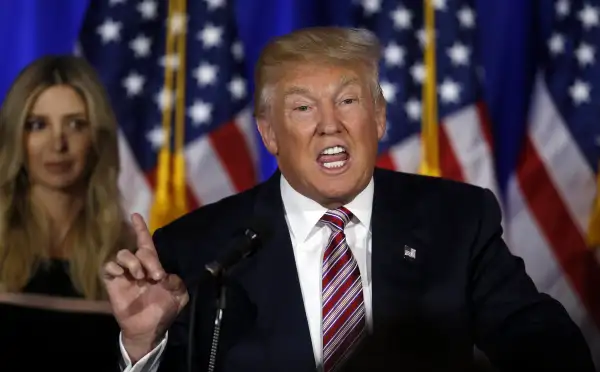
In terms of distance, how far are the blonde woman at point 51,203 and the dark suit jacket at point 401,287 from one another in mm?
661

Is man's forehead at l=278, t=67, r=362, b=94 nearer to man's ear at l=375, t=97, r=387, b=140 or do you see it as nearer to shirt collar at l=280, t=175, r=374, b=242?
man's ear at l=375, t=97, r=387, b=140

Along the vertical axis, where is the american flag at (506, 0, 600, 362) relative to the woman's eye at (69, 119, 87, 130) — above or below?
below

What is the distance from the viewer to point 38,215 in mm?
2688

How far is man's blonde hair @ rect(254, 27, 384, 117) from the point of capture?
2023 millimetres

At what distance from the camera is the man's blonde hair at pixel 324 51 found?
2.02m

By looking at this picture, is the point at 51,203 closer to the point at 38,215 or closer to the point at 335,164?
the point at 38,215

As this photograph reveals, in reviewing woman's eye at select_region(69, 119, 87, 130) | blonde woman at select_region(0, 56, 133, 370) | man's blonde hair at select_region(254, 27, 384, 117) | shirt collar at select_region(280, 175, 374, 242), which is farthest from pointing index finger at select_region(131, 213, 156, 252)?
woman's eye at select_region(69, 119, 87, 130)

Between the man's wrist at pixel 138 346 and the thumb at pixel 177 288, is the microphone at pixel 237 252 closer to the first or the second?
the thumb at pixel 177 288

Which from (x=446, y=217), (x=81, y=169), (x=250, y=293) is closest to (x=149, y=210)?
(x=81, y=169)

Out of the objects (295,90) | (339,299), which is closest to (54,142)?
(295,90)

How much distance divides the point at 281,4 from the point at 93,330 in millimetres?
1283

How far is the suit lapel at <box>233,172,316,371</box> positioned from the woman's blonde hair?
827mm

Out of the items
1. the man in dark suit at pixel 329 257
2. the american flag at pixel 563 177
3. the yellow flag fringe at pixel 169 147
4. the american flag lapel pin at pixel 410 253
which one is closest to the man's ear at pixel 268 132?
the man in dark suit at pixel 329 257

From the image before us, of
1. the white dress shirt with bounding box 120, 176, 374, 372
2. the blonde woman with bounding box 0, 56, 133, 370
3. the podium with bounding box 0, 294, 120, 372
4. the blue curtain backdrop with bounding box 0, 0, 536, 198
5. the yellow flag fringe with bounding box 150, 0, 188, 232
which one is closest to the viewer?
the white dress shirt with bounding box 120, 176, 374, 372
